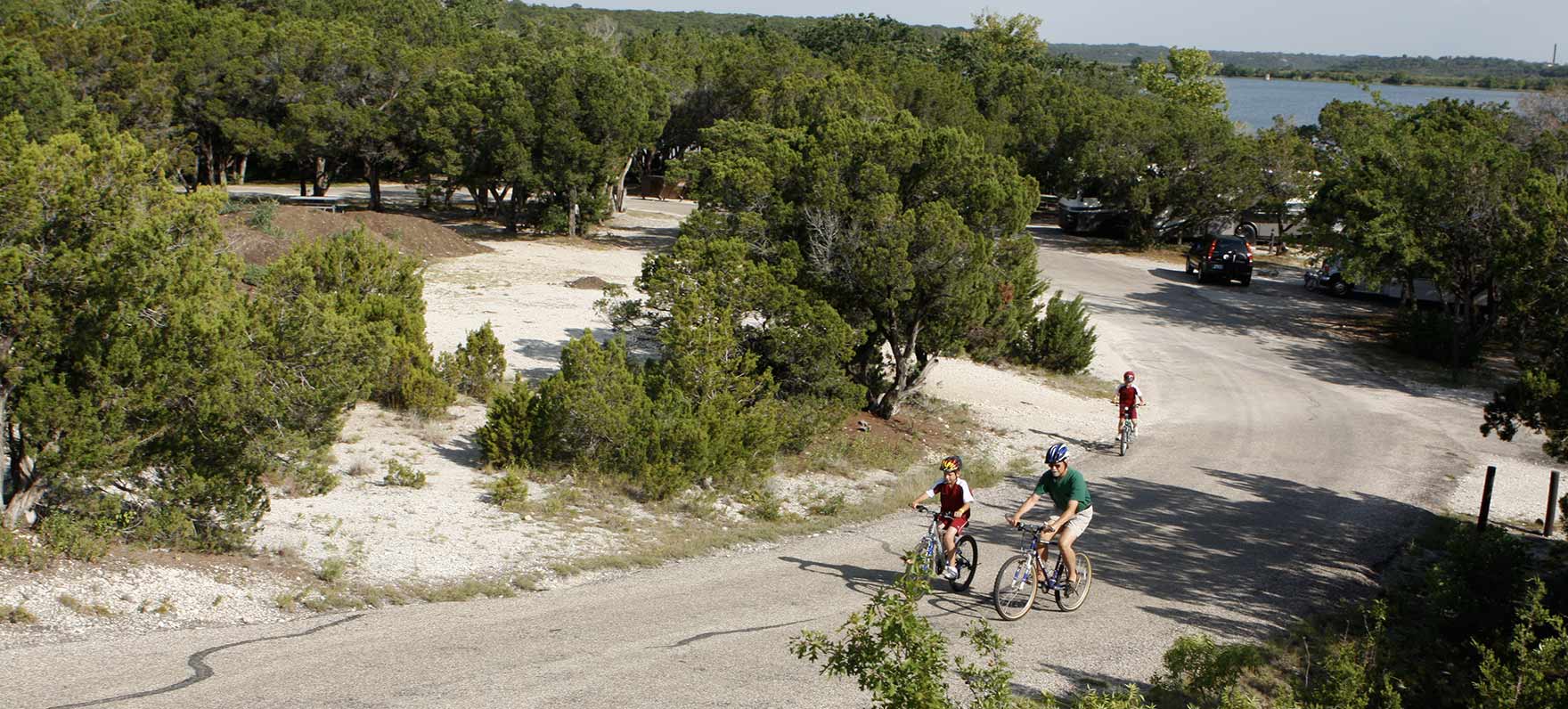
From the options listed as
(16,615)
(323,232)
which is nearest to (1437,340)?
(323,232)

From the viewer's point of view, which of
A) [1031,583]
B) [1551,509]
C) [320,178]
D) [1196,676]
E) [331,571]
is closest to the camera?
[1196,676]

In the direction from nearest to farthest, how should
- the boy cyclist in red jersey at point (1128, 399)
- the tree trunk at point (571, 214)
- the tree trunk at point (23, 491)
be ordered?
the tree trunk at point (23, 491), the boy cyclist in red jersey at point (1128, 399), the tree trunk at point (571, 214)

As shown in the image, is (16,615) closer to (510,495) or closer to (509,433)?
(510,495)

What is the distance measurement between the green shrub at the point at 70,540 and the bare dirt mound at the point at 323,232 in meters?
16.3

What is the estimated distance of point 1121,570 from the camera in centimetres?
1227

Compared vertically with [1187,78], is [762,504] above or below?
below

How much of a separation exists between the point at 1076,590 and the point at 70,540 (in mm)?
8517

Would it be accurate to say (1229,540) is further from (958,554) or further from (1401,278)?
(1401,278)

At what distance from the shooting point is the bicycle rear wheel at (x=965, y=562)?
10789 millimetres

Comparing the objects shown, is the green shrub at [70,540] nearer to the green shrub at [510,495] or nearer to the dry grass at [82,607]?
the dry grass at [82,607]

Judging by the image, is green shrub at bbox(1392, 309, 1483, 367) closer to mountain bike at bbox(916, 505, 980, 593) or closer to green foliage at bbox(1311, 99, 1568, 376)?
green foliage at bbox(1311, 99, 1568, 376)

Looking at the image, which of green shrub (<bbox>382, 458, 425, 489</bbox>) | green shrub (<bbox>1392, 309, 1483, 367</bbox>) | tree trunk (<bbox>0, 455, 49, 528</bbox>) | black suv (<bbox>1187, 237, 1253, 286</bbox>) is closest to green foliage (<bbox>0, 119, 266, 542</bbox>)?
tree trunk (<bbox>0, 455, 49, 528</bbox>)

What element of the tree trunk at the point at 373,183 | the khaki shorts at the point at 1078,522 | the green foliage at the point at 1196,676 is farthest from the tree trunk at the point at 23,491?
the tree trunk at the point at 373,183

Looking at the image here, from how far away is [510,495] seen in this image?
500 inches
